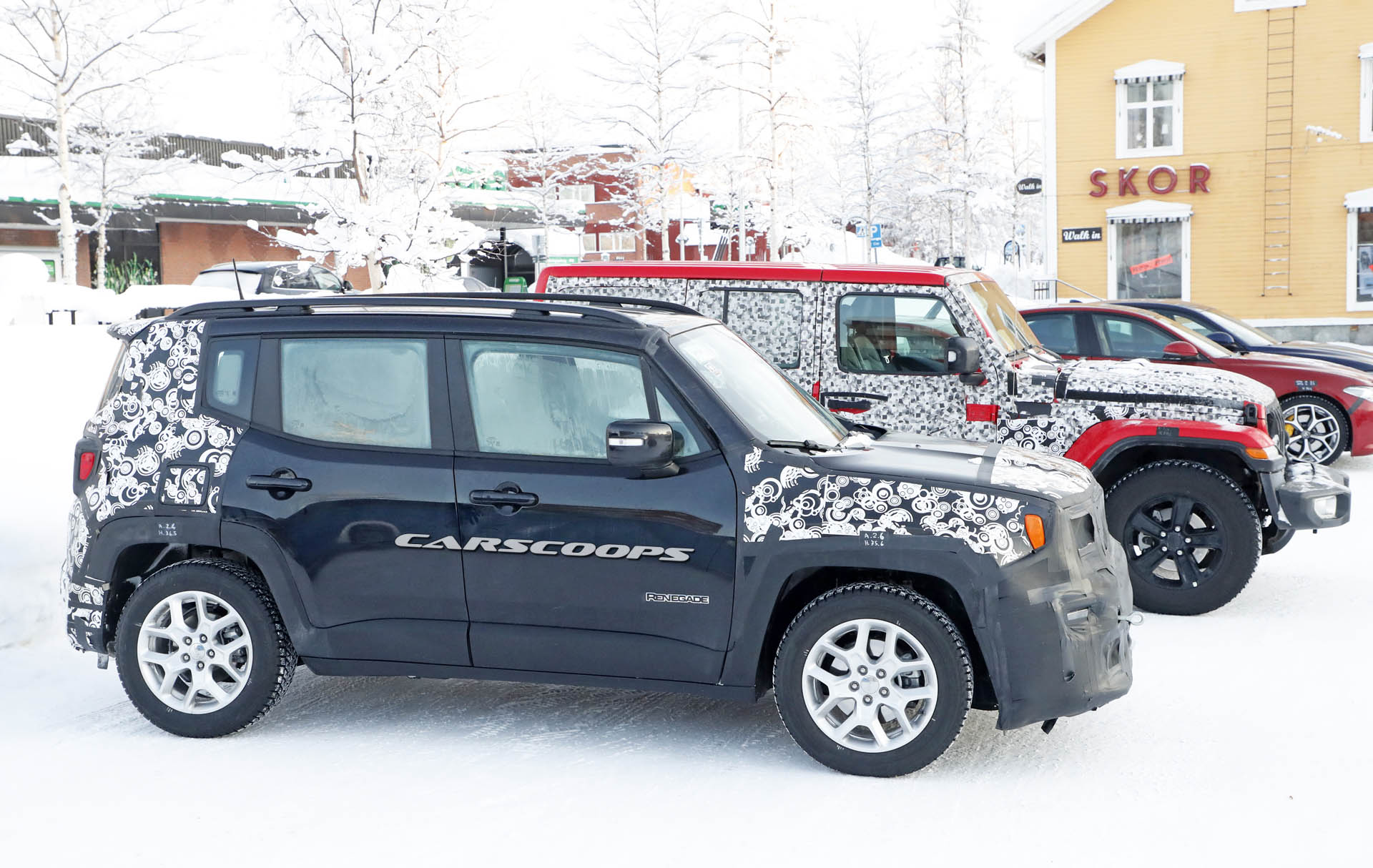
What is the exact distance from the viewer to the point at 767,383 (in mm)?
5781

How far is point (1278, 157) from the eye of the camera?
1136 inches

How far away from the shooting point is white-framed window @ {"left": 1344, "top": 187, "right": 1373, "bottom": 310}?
1119 inches

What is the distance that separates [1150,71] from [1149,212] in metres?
3.07

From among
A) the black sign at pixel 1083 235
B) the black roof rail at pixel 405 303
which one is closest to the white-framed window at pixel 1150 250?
the black sign at pixel 1083 235

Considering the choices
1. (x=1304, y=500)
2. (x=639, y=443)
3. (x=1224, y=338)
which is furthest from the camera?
(x=1224, y=338)

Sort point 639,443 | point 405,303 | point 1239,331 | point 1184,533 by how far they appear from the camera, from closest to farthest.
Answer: point 639,443
point 405,303
point 1184,533
point 1239,331

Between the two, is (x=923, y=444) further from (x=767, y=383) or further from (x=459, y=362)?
(x=459, y=362)

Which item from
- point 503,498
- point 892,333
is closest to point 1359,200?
point 892,333

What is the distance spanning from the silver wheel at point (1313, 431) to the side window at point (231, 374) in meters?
10.3

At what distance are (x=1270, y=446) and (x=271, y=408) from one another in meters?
5.38

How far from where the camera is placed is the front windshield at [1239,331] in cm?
1362

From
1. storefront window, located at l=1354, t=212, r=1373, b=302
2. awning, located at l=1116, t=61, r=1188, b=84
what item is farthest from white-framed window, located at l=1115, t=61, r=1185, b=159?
storefront window, located at l=1354, t=212, r=1373, b=302

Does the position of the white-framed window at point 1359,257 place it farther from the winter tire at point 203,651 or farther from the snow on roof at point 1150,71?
the winter tire at point 203,651

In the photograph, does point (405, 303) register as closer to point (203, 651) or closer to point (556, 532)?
point (556, 532)
